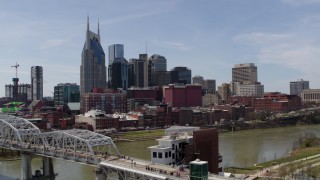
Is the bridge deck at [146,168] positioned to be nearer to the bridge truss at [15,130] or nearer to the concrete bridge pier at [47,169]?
the concrete bridge pier at [47,169]

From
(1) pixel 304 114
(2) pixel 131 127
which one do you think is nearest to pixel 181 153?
(2) pixel 131 127

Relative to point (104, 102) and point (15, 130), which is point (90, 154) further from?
point (104, 102)

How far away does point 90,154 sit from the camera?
173 feet

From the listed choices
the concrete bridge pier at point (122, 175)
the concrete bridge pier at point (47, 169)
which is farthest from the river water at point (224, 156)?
the concrete bridge pier at point (122, 175)

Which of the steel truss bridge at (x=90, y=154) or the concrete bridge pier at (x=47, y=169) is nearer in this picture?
the steel truss bridge at (x=90, y=154)

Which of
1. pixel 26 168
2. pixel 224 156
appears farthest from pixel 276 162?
pixel 26 168

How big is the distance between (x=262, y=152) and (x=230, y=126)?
217 feet

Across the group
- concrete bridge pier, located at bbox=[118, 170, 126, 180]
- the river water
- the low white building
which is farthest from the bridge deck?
the river water

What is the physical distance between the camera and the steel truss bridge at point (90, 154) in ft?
140

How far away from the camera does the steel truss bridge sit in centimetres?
4262

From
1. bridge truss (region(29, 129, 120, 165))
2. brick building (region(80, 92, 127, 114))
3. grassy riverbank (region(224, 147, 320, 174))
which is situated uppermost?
brick building (region(80, 92, 127, 114))

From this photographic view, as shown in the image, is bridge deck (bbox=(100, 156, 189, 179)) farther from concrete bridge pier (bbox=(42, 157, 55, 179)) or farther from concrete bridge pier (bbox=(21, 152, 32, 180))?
concrete bridge pier (bbox=(21, 152, 32, 180))

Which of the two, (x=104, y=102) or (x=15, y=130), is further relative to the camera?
(x=104, y=102)

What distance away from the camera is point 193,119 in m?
165
